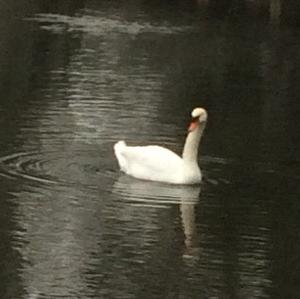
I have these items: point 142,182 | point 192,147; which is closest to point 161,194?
point 142,182

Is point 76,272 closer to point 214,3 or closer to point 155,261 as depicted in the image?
point 155,261

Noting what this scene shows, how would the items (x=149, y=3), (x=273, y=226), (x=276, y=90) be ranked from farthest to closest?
(x=149, y=3) < (x=276, y=90) < (x=273, y=226)

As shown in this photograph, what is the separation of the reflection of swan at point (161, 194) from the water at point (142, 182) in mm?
18

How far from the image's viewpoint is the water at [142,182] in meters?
10.7

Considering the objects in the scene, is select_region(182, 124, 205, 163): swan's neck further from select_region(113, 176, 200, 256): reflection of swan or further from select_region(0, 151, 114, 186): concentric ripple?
select_region(0, 151, 114, 186): concentric ripple

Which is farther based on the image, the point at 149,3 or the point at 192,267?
the point at 149,3

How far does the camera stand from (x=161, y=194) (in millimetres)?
13203

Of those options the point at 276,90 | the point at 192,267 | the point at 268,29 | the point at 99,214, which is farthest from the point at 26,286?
the point at 268,29

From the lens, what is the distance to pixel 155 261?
36.2 ft

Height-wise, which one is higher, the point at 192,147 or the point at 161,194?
the point at 192,147

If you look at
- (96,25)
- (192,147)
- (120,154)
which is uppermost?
(192,147)

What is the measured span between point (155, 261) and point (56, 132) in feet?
16.4

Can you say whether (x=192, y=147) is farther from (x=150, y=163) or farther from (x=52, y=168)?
(x=52, y=168)

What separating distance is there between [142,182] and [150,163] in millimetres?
180
